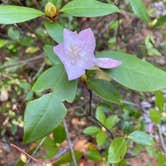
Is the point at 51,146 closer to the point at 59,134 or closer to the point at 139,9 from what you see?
the point at 59,134

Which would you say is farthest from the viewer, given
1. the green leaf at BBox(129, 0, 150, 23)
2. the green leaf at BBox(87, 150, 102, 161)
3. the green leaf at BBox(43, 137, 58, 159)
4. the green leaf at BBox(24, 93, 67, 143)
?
the green leaf at BBox(87, 150, 102, 161)

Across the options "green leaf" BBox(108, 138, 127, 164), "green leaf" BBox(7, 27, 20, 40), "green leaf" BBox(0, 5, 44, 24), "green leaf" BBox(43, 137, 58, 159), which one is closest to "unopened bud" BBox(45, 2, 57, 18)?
"green leaf" BBox(0, 5, 44, 24)

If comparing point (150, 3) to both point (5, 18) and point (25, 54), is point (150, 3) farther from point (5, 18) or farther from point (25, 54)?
point (5, 18)

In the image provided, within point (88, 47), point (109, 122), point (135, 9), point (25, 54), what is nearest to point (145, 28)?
point (25, 54)

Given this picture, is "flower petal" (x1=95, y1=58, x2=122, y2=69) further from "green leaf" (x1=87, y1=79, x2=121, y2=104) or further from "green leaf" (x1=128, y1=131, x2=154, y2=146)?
"green leaf" (x1=128, y1=131, x2=154, y2=146)

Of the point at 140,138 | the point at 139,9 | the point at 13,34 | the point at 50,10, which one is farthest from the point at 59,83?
the point at 13,34

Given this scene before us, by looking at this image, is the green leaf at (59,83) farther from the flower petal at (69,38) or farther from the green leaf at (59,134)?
the green leaf at (59,134)
